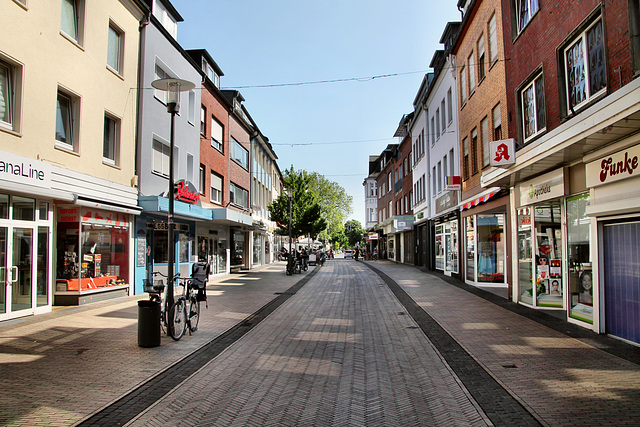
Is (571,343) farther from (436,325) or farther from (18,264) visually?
(18,264)

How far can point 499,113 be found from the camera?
14312 millimetres

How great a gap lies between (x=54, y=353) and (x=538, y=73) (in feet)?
37.5

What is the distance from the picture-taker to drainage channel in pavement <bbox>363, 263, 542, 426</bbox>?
14.3ft

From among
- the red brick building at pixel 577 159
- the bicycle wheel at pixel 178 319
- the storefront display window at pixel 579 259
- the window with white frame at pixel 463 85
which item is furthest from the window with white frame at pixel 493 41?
the bicycle wheel at pixel 178 319

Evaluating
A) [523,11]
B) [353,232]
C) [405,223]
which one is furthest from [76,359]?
[353,232]

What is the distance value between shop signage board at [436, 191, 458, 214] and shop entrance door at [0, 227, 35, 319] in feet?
53.1

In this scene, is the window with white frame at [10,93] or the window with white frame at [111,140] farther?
the window with white frame at [111,140]

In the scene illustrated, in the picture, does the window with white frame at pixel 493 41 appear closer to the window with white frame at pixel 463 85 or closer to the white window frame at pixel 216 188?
the window with white frame at pixel 463 85

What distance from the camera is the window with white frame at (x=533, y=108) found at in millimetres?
10758

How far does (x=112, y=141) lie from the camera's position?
46.1 ft

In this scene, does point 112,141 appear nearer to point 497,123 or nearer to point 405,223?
point 497,123

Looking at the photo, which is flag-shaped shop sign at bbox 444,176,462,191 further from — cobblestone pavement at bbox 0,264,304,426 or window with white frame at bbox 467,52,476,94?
cobblestone pavement at bbox 0,264,304,426

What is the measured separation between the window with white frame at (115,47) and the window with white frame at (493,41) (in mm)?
11917

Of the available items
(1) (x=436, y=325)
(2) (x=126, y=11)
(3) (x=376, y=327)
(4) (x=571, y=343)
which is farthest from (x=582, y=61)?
(2) (x=126, y=11)
